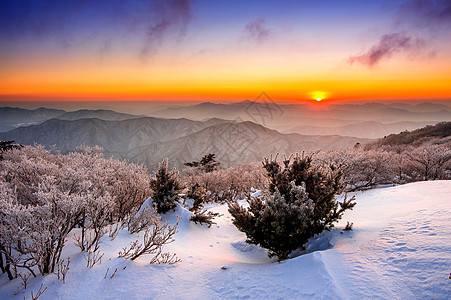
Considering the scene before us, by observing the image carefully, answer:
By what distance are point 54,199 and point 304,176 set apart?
6.20 metres

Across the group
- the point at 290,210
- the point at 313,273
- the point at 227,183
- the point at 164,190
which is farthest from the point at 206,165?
the point at 313,273

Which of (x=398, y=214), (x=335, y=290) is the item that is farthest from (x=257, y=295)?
(x=398, y=214)

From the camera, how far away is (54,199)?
4340 mm

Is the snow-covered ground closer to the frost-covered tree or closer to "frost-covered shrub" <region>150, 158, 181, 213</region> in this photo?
"frost-covered shrub" <region>150, 158, 181, 213</region>

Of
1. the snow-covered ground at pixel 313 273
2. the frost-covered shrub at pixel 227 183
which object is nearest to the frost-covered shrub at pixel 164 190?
the snow-covered ground at pixel 313 273

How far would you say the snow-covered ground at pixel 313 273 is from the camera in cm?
340

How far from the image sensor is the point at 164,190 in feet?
29.1

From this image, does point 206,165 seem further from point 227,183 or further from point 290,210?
point 290,210

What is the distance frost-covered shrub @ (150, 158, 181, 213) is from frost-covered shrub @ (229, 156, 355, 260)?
12.3ft

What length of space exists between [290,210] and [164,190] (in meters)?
5.60

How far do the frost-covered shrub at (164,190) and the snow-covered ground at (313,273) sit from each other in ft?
9.71

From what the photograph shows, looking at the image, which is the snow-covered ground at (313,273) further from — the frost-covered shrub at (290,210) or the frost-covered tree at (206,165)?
the frost-covered tree at (206,165)

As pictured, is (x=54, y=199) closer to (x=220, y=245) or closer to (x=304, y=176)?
(x=220, y=245)

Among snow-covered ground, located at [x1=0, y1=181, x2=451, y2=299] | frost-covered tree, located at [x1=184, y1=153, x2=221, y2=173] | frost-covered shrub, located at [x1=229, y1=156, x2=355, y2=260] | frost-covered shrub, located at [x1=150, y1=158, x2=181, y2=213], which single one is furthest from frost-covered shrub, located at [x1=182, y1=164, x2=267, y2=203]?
snow-covered ground, located at [x1=0, y1=181, x2=451, y2=299]
